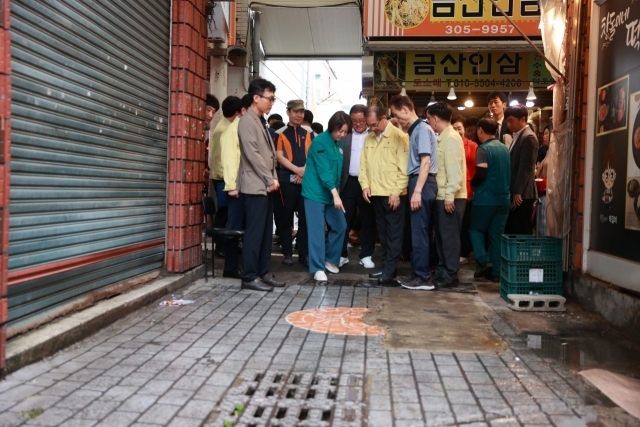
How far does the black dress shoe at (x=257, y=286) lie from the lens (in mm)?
6594

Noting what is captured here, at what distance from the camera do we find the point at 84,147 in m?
4.86

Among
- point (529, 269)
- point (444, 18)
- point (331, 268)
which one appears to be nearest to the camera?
point (529, 269)

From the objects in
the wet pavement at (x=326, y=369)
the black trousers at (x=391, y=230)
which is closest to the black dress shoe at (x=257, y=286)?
the wet pavement at (x=326, y=369)

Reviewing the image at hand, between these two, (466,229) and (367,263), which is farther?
(466,229)

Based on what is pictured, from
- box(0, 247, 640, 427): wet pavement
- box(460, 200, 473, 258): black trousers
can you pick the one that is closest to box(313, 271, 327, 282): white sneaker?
box(0, 247, 640, 427): wet pavement

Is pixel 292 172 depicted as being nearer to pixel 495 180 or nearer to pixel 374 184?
pixel 374 184

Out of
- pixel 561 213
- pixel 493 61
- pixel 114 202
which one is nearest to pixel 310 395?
pixel 114 202

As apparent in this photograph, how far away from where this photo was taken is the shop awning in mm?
14953

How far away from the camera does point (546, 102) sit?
570 inches

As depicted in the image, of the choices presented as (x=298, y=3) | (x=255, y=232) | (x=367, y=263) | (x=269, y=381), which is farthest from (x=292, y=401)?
(x=298, y=3)

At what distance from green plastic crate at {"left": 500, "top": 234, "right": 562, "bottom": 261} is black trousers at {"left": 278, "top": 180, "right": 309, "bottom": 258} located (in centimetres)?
291

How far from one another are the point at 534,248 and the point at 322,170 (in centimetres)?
252

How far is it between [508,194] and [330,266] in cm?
236

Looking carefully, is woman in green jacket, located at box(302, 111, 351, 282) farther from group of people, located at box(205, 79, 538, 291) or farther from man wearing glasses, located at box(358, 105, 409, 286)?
man wearing glasses, located at box(358, 105, 409, 286)
